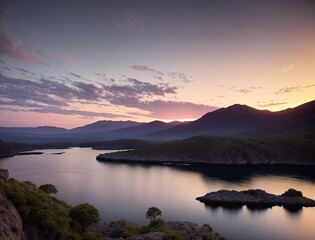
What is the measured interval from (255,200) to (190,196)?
21.1 meters

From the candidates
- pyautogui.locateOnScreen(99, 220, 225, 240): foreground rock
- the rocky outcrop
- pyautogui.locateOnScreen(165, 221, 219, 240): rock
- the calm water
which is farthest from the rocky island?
the calm water

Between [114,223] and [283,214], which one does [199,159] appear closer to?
[283,214]

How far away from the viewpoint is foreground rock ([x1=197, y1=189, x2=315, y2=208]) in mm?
80875

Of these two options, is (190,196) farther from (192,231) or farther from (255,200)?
(192,231)

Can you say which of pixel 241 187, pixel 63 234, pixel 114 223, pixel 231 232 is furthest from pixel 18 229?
pixel 241 187

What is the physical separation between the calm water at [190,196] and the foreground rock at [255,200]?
396 cm

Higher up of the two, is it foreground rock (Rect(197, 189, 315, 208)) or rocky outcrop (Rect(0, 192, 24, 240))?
rocky outcrop (Rect(0, 192, 24, 240))

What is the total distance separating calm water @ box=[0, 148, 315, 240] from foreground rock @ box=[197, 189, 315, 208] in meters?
3.96

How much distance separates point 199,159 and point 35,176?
360 ft

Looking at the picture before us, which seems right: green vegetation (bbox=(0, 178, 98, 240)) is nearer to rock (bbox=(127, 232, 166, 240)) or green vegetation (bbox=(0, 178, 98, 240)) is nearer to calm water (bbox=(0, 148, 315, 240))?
rock (bbox=(127, 232, 166, 240))

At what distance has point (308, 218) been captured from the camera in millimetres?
69375

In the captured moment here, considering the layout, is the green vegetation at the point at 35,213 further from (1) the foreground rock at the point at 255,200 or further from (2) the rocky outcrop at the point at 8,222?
(1) the foreground rock at the point at 255,200

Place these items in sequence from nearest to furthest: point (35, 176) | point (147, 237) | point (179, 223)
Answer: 1. point (147, 237)
2. point (179, 223)
3. point (35, 176)

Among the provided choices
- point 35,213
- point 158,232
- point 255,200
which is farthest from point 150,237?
point 255,200
